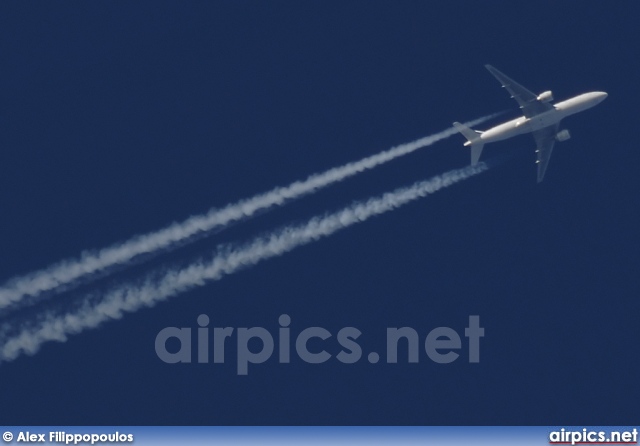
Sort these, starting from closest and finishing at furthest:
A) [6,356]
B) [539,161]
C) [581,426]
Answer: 1. [6,356]
2. [581,426]
3. [539,161]

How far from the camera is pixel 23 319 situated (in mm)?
90625

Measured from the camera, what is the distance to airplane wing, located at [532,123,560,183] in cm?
11138

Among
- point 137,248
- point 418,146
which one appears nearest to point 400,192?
point 418,146

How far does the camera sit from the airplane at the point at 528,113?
105500 millimetres

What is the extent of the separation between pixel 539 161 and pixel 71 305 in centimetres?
4278

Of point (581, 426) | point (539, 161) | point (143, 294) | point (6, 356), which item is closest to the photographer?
point (6, 356)

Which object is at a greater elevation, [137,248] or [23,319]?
[137,248]

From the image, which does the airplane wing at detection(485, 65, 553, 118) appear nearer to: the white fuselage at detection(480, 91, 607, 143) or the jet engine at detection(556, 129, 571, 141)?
the white fuselage at detection(480, 91, 607, 143)

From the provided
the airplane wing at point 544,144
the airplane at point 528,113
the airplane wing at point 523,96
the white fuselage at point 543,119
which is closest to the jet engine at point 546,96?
the airplane at point 528,113

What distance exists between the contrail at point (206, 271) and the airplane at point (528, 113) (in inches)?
140

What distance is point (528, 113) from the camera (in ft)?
351

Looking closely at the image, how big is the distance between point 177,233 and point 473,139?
83.4ft

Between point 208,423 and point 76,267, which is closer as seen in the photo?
point 76,267

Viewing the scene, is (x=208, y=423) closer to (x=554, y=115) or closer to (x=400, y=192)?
(x=400, y=192)
